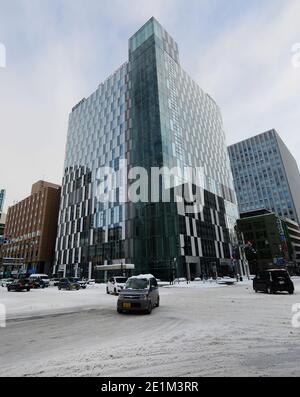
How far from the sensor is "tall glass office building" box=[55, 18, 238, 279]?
5406 centimetres

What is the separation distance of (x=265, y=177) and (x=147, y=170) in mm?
108951

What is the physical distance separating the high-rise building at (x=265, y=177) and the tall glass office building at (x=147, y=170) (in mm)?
66757

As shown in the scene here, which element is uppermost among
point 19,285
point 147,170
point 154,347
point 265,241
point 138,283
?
point 147,170

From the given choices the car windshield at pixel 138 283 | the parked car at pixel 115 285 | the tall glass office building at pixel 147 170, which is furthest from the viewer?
the tall glass office building at pixel 147 170

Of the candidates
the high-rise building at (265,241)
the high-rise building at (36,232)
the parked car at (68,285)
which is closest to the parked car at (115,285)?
the parked car at (68,285)

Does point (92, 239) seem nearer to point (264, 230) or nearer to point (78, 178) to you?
point (78, 178)

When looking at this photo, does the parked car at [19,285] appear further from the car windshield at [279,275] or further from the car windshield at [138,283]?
the car windshield at [279,275]

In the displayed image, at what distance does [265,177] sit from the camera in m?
142

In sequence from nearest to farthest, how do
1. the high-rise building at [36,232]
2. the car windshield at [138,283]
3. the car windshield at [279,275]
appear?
the car windshield at [138,283] < the car windshield at [279,275] < the high-rise building at [36,232]

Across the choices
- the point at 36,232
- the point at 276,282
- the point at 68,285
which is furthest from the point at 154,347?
the point at 36,232

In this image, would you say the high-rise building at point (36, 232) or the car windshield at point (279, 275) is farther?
the high-rise building at point (36, 232)

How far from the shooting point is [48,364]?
498 cm

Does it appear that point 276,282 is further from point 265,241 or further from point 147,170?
point 265,241

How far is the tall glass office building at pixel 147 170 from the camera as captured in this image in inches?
2128
